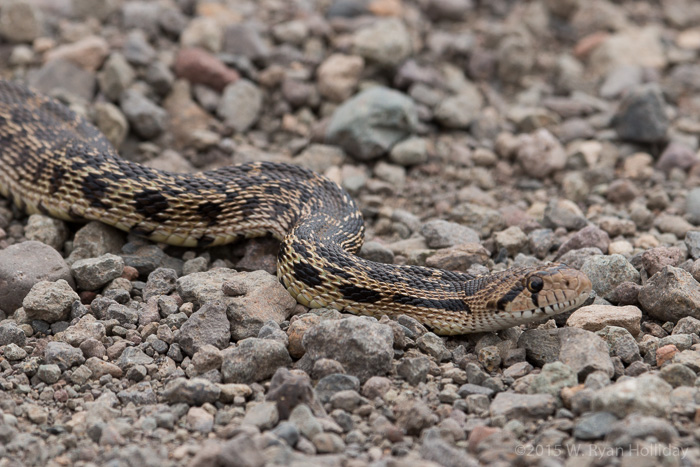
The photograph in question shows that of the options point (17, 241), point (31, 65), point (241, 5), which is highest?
point (241, 5)

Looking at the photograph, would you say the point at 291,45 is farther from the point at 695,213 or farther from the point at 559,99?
the point at 695,213

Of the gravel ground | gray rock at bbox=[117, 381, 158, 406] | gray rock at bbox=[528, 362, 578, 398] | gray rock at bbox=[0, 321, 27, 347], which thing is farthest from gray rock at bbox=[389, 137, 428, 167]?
gray rock at bbox=[0, 321, 27, 347]

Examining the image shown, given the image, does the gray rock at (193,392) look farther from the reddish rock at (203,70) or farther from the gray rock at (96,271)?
the reddish rock at (203,70)

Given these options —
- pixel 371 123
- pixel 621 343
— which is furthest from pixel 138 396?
pixel 371 123

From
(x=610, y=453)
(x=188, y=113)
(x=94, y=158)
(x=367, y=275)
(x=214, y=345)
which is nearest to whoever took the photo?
(x=610, y=453)

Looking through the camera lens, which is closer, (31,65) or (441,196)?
(441,196)

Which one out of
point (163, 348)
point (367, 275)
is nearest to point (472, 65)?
point (367, 275)

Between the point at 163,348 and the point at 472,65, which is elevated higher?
the point at 472,65

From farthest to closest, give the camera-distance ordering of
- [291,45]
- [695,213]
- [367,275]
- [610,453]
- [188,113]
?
[291,45]
[188,113]
[695,213]
[367,275]
[610,453]

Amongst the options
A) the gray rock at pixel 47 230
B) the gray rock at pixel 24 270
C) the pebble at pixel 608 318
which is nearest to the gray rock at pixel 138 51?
the gray rock at pixel 47 230
